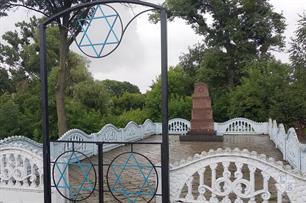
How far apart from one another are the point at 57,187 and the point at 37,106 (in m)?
11.2

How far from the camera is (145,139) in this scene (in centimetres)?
1428

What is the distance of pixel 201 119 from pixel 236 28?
356 inches

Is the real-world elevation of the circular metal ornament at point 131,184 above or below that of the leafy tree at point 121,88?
below

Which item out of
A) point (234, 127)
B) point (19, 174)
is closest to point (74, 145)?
point (19, 174)

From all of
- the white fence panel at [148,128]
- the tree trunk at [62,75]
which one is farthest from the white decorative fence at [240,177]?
the white fence panel at [148,128]

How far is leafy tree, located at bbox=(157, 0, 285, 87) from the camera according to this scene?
2095 centimetres

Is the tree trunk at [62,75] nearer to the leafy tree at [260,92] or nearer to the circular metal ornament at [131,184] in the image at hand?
the circular metal ornament at [131,184]

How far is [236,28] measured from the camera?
68.6ft

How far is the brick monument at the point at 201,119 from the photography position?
13828 millimetres

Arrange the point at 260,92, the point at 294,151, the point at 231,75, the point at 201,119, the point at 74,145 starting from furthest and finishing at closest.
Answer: the point at 231,75 < the point at 260,92 < the point at 201,119 < the point at 74,145 < the point at 294,151

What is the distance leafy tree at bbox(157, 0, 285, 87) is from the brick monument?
23.5ft

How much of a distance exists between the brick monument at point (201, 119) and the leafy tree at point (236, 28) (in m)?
7.17

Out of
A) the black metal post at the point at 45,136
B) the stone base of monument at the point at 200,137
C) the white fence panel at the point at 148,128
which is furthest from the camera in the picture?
the white fence panel at the point at 148,128

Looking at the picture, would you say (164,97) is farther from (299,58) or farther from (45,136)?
(299,58)
